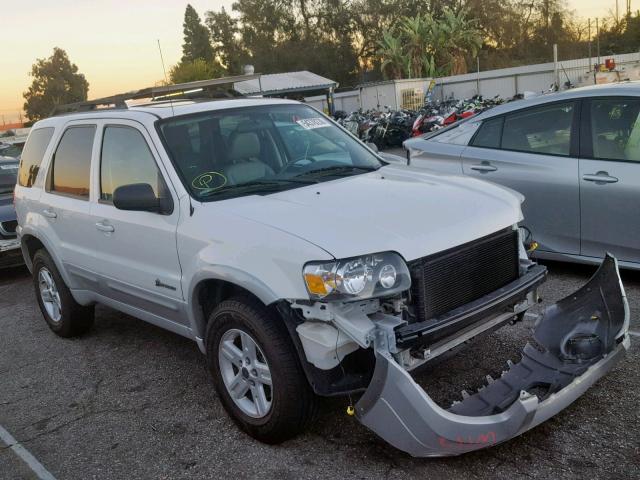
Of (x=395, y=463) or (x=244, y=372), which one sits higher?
(x=244, y=372)

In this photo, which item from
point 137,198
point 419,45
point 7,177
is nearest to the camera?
point 137,198

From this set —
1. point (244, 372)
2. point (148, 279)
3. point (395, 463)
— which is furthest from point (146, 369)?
point (395, 463)

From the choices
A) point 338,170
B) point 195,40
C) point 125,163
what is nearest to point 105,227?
point 125,163

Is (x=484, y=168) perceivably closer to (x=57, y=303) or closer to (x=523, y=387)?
(x=523, y=387)

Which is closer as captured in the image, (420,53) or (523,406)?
(523,406)

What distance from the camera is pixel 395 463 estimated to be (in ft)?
10.4

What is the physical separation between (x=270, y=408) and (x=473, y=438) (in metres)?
1.06

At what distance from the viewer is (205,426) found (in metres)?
3.79

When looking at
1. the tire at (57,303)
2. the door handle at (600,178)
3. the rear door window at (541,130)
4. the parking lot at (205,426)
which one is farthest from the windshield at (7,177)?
the door handle at (600,178)

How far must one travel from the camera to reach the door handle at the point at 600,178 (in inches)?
195

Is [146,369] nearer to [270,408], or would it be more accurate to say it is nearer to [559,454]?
[270,408]

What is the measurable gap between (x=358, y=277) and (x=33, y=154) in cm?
388

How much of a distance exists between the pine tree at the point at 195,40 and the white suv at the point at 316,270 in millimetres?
82947

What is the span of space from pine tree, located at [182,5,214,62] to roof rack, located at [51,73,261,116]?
81.6 metres
